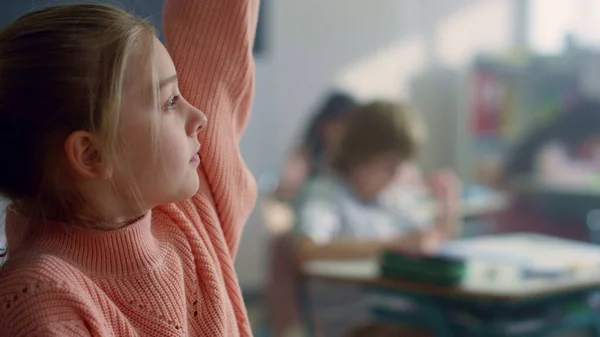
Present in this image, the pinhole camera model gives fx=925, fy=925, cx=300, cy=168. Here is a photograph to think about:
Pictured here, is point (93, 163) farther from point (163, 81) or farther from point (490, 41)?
point (490, 41)

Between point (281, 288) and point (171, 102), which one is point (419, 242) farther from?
point (171, 102)

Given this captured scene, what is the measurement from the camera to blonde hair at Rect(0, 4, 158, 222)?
74 cm

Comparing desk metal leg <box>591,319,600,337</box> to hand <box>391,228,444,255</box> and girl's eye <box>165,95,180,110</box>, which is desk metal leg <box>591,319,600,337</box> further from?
girl's eye <box>165,95,180,110</box>

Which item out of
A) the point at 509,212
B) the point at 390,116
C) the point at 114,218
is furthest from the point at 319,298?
the point at 114,218

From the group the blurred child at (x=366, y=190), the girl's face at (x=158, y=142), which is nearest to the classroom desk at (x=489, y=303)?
the blurred child at (x=366, y=190)

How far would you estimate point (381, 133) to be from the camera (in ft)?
9.56

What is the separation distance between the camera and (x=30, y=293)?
0.70 metres

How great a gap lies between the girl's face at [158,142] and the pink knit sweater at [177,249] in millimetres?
43

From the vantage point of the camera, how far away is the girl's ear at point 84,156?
29.6 inches

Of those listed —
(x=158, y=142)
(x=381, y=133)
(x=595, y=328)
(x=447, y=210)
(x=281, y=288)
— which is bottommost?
(x=281, y=288)

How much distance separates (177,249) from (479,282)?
1.49m

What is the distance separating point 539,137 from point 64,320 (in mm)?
3913

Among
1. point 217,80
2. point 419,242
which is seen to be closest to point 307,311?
point 419,242

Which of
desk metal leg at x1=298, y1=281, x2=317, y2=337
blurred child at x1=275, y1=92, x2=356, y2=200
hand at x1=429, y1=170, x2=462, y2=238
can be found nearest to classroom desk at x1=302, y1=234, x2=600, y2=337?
desk metal leg at x1=298, y1=281, x2=317, y2=337
